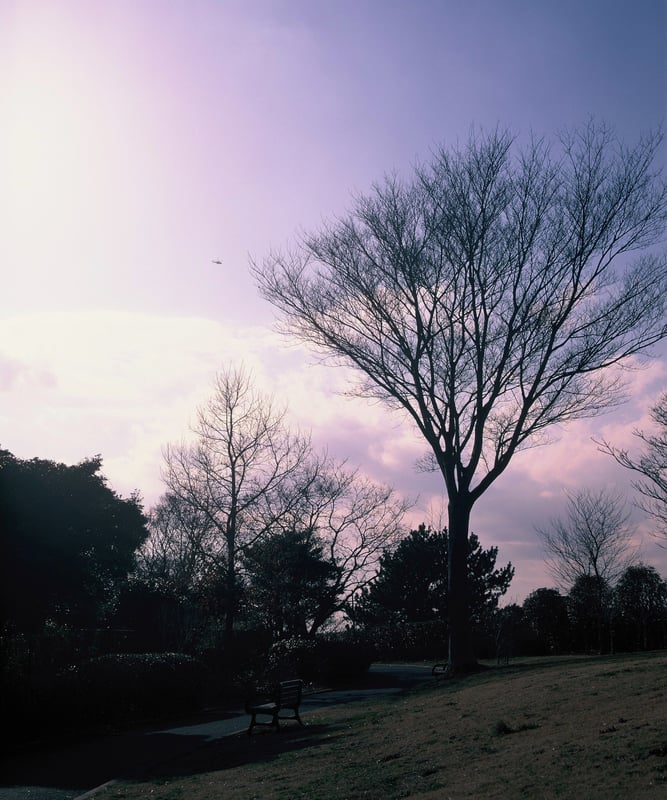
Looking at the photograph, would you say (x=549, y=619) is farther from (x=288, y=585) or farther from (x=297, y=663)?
(x=297, y=663)

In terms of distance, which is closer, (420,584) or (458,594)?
(458,594)

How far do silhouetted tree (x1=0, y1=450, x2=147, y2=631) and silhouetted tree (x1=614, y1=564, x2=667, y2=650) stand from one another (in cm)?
2090

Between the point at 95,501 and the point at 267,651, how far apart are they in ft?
37.7

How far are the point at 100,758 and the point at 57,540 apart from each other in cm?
587

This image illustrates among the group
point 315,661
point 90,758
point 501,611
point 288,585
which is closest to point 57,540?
point 90,758

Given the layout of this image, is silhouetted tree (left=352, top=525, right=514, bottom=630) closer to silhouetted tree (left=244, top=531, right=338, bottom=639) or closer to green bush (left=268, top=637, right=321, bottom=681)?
silhouetted tree (left=244, top=531, right=338, bottom=639)

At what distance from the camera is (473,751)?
8.56 m

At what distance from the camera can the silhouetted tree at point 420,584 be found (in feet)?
151

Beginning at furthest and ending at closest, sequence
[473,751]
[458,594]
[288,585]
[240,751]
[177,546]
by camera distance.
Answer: [177,546], [288,585], [458,594], [240,751], [473,751]

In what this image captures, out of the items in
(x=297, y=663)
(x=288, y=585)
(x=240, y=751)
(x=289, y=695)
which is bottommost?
(x=240, y=751)

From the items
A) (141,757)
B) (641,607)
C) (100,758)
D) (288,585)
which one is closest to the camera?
(141,757)

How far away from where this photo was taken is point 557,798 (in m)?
6.15

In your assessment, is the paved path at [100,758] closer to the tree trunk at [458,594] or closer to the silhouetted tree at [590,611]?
the tree trunk at [458,594]

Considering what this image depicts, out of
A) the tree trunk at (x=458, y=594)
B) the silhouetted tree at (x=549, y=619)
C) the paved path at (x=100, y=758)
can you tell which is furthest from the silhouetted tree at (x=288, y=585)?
the tree trunk at (x=458, y=594)
